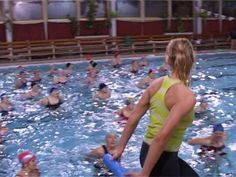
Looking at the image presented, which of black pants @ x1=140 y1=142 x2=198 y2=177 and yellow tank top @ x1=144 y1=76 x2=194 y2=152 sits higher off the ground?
yellow tank top @ x1=144 y1=76 x2=194 y2=152

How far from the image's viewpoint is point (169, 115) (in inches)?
103

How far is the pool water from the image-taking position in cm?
736

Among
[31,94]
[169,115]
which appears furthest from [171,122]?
[31,94]

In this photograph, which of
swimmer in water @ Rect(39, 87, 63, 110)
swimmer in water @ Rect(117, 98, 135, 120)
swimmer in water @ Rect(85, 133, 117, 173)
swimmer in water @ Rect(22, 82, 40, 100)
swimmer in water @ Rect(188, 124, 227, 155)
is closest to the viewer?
swimmer in water @ Rect(85, 133, 117, 173)

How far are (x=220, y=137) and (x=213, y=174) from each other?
0.89 meters

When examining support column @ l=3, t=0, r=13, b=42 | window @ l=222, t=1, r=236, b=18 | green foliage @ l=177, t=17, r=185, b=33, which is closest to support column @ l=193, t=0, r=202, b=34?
green foliage @ l=177, t=17, r=185, b=33

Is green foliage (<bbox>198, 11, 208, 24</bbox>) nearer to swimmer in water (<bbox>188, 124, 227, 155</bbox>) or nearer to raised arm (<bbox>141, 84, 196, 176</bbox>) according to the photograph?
swimmer in water (<bbox>188, 124, 227, 155</bbox>)

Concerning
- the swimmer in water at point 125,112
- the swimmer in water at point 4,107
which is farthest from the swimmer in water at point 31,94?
the swimmer in water at point 125,112

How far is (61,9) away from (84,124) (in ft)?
44.4

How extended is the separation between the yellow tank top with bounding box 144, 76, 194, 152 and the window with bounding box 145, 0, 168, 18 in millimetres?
22277

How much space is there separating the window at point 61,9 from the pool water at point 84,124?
6.16 metres

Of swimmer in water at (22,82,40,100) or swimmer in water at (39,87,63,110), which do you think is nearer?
swimmer in water at (39,87,63,110)

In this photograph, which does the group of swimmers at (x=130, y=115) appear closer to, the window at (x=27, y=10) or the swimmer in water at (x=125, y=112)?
→ the swimmer in water at (x=125, y=112)

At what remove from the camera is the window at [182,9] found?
81.3ft
